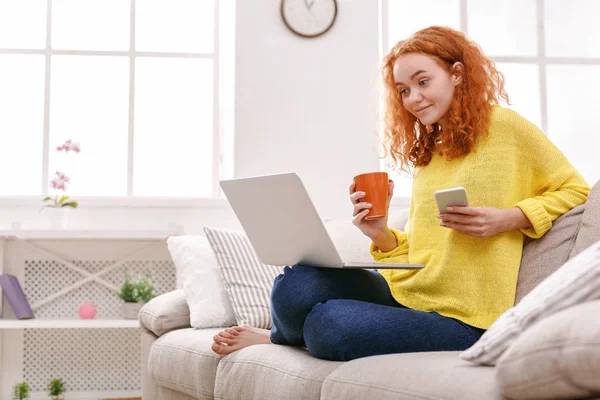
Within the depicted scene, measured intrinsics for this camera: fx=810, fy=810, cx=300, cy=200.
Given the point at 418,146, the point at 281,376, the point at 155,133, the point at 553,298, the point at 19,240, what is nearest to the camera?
the point at 553,298

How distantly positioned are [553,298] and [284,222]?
75 centimetres

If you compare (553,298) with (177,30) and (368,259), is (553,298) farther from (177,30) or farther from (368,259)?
(177,30)

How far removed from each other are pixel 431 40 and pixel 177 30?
2.22m

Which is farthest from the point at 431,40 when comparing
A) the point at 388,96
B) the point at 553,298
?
the point at 553,298

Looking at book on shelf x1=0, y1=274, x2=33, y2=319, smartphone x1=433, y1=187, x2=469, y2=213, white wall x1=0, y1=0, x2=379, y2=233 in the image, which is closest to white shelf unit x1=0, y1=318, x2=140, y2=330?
book on shelf x1=0, y1=274, x2=33, y2=319

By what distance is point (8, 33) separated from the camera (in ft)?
12.6

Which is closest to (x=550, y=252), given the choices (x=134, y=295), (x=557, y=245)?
(x=557, y=245)

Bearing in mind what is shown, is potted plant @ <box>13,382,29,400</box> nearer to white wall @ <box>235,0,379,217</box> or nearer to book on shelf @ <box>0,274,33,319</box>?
book on shelf @ <box>0,274,33,319</box>

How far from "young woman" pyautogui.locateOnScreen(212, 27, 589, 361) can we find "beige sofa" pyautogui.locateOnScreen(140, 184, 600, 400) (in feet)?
0.16

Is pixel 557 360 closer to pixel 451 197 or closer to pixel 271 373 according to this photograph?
pixel 451 197

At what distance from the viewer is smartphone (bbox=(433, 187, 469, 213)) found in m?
1.63

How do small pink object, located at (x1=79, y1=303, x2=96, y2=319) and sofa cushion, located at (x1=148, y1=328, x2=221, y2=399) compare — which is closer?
sofa cushion, located at (x1=148, y1=328, x2=221, y2=399)

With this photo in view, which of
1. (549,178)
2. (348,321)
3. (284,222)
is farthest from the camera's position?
(549,178)

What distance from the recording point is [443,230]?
190 cm
